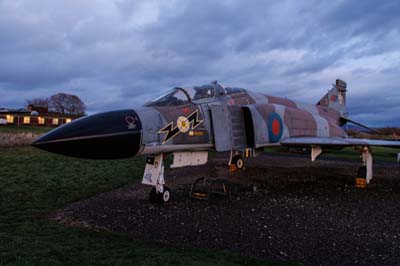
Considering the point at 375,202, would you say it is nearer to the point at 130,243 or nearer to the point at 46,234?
the point at 130,243

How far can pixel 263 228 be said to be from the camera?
5.84m

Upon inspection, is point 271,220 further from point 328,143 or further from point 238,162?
point 238,162

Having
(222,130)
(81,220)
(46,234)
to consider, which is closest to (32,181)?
(81,220)

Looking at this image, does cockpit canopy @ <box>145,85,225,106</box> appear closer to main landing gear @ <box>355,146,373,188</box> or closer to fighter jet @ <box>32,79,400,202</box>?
fighter jet @ <box>32,79,400,202</box>

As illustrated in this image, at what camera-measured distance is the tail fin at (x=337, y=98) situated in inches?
627

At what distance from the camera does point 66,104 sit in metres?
73.7

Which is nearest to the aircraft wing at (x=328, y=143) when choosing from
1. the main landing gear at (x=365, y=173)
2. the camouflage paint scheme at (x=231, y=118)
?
the camouflage paint scheme at (x=231, y=118)

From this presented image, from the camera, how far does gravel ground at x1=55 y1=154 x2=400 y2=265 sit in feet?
15.8

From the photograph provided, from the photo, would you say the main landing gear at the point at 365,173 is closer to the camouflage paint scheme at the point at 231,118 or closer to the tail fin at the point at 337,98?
the camouflage paint scheme at the point at 231,118

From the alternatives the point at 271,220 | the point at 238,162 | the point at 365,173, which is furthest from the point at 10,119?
the point at 271,220

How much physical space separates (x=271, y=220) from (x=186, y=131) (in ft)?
9.03

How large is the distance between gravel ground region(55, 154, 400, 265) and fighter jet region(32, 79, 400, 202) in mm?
1151

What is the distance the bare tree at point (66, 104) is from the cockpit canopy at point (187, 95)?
69291mm

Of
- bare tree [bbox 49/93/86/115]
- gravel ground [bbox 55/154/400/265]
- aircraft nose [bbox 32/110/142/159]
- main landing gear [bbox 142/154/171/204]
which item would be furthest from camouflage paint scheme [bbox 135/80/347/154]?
bare tree [bbox 49/93/86/115]
